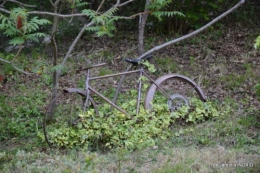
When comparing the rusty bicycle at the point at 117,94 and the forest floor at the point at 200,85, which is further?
the rusty bicycle at the point at 117,94

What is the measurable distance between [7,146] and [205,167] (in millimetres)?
3269

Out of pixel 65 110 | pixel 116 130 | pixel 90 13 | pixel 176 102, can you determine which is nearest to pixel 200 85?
pixel 176 102

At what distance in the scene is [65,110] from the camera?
24.6 ft

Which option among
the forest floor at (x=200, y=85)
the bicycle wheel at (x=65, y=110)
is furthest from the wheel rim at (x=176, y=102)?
the bicycle wheel at (x=65, y=110)

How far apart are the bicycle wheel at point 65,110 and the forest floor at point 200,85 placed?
0.35 metres

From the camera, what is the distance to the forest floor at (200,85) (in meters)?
4.92

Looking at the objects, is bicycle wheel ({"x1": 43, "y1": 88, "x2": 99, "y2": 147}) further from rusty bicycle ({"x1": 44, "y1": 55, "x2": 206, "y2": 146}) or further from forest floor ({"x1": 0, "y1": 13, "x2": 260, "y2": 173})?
forest floor ({"x1": 0, "y1": 13, "x2": 260, "y2": 173})

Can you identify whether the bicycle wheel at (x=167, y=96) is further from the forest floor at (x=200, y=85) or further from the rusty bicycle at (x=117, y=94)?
the forest floor at (x=200, y=85)

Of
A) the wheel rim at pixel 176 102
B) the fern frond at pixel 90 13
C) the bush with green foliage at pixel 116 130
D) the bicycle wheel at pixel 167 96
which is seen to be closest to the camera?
the fern frond at pixel 90 13

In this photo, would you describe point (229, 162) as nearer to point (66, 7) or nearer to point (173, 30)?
point (173, 30)

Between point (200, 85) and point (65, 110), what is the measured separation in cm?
283

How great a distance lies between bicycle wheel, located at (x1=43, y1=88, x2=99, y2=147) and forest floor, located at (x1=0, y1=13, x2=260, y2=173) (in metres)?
0.35

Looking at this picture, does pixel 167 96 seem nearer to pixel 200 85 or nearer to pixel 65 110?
pixel 200 85

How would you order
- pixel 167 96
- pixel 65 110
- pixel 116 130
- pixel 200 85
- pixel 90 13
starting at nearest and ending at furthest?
1. pixel 90 13
2. pixel 116 130
3. pixel 167 96
4. pixel 65 110
5. pixel 200 85
